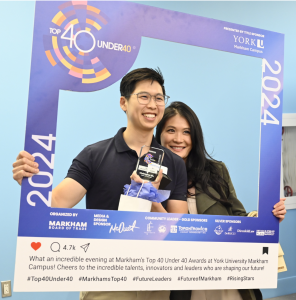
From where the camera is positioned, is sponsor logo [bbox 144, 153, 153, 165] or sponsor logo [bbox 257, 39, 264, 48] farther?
sponsor logo [bbox 257, 39, 264, 48]

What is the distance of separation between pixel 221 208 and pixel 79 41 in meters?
1.07

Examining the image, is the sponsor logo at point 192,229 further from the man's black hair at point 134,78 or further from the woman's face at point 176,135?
the man's black hair at point 134,78

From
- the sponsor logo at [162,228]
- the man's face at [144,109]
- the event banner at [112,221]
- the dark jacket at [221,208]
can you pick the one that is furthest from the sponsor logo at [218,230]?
the man's face at [144,109]

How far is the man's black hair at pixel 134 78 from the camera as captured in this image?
143cm

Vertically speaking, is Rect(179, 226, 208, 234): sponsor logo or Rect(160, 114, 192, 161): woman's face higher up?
Rect(160, 114, 192, 161): woman's face

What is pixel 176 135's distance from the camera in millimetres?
1644

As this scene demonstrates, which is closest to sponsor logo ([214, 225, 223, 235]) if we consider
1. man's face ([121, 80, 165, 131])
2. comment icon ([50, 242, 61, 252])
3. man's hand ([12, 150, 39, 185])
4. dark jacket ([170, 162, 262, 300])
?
dark jacket ([170, 162, 262, 300])

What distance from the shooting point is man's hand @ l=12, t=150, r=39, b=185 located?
1.26 meters

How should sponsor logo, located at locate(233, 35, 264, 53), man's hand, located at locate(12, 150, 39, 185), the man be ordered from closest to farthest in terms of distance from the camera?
1. man's hand, located at locate(12, 150, 39, 185)
2. the man
3. sponsor logo, located at locate(233, 35, 264, 53)

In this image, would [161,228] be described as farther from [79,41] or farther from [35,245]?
[79,41]

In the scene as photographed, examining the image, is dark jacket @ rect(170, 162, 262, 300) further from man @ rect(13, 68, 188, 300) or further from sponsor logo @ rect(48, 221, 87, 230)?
sponsor logo @ rect(48, 221, 87, 230)

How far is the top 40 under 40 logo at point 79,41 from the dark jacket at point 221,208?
2.55ft

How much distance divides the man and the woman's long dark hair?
A: 0.11m

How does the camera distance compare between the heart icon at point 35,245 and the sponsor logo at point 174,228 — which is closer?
the heart icon at point 35,245
